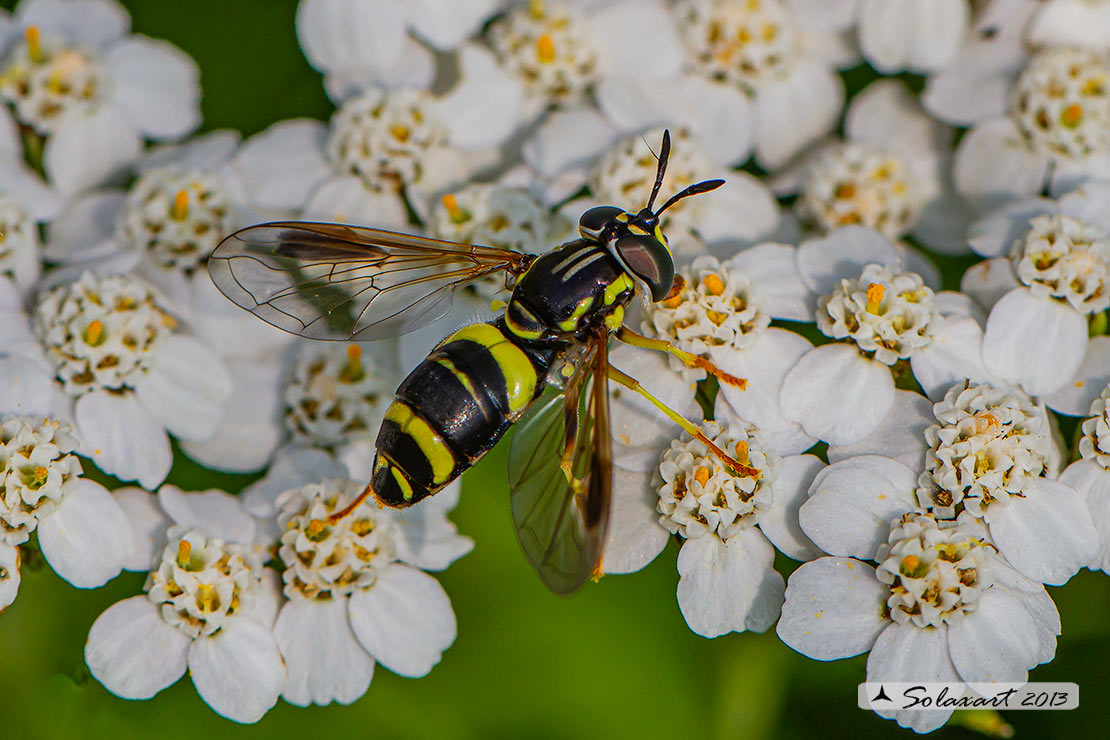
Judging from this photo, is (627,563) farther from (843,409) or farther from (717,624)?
(843,409)

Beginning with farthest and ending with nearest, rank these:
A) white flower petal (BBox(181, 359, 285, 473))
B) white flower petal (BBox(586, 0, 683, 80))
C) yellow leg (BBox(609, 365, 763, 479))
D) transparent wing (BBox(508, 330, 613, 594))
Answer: white flower petal (BBox(586, 0, 683, 80)) < white flower petal (BBox(181, 359, 285, 473)) < yellow leg (BBox(609, 365, 763, 479)) < transparent wing (BBox(508, 330, 613, 594))

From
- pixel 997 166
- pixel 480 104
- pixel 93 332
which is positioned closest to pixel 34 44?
pixel 93 332

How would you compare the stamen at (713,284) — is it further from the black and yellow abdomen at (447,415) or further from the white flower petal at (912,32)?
the white flower petal at (912,32)

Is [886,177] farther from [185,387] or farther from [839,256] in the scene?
[185,387]

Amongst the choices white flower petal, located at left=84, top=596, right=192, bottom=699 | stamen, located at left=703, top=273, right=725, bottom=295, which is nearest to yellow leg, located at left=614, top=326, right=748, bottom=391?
stamen, located at left=703, top=273, right=725, bottom=295

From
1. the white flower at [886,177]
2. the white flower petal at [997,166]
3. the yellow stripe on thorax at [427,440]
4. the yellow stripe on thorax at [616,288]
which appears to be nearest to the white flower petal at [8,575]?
the yellow stripe on thorax at [427,440]

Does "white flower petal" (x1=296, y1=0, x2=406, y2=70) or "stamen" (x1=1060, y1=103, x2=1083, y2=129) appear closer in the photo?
"stamen" (x1=1060, y1=103, x2=1083, y2=129)

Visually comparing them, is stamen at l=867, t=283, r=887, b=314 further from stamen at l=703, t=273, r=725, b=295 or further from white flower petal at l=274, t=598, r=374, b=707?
white flower petal at l=274, t=598, r=374, b=707

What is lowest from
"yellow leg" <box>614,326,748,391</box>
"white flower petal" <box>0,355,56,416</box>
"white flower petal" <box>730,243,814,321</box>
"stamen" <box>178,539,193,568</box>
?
"stamen" <box>178,539,193,568</box>
